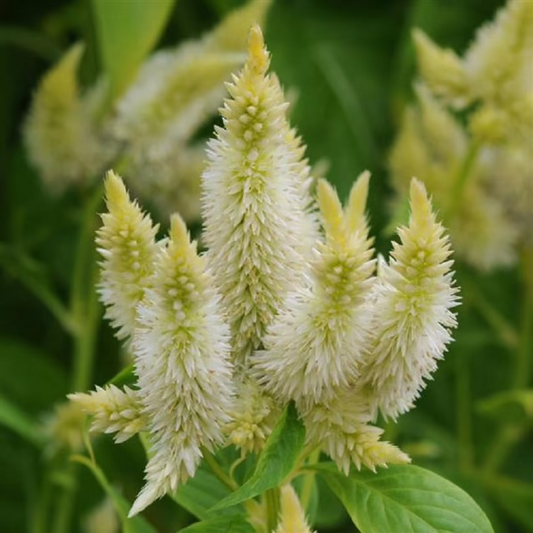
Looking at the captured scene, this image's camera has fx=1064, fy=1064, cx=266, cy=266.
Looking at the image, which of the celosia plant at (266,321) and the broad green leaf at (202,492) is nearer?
the celosia plant at (266,321)

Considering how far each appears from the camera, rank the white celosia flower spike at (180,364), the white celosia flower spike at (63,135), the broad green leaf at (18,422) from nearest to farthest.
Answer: the white celosia flower spike at (180,364) → the broad green leaf at (18,422) → the white celosia flower spike at (63,135)

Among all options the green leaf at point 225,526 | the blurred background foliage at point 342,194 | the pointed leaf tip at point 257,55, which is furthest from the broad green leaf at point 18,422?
the pointed leaf tip at point 257,55

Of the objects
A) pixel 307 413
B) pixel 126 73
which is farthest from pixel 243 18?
pixel 307 413

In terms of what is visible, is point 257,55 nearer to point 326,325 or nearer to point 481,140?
point 326,325

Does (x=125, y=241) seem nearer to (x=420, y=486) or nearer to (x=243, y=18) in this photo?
(x=420, y=486)

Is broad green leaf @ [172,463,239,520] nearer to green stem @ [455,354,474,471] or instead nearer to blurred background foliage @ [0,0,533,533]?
blurred background foliage @ [0,0,533,533]

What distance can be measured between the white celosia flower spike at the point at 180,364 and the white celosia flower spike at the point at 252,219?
3 cm

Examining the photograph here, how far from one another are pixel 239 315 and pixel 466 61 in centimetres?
44

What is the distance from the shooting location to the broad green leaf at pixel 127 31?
0.76 m

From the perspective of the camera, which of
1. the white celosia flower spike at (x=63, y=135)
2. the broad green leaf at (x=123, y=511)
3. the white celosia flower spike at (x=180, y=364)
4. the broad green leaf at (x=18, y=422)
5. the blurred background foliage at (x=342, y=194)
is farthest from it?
the blurred background foliage at (x=342, y=194)

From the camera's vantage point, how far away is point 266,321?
17.8 inches

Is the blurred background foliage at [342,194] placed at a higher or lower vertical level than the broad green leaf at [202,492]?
higher

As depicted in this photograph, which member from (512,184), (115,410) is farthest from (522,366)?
(115,410)

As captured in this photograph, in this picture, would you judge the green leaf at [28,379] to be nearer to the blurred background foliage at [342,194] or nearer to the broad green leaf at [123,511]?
the blurred background foliage at [342,194]
